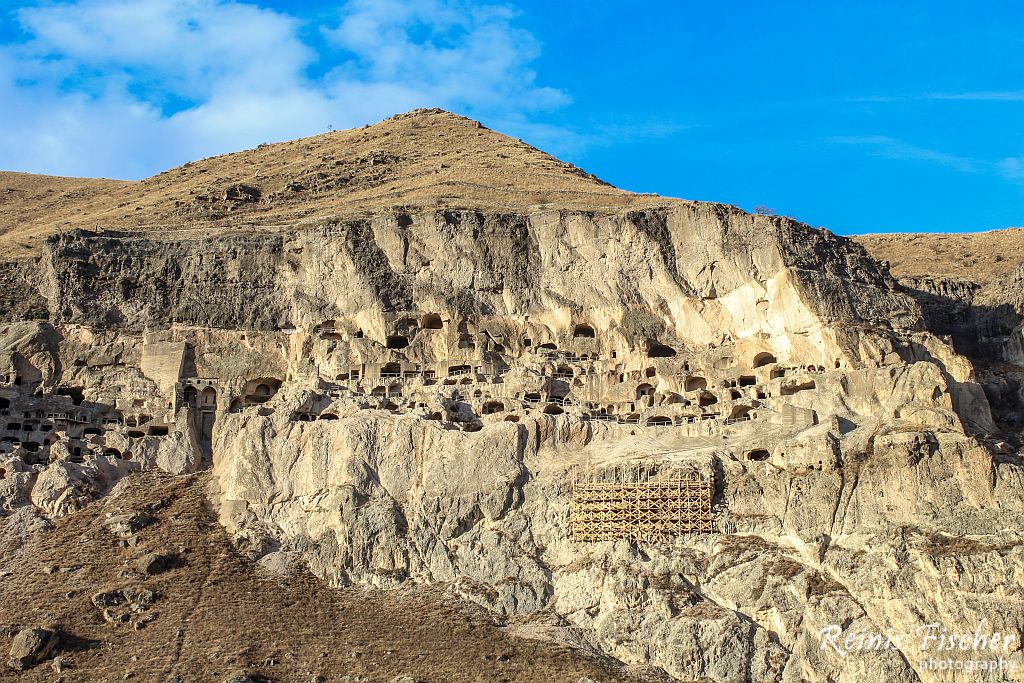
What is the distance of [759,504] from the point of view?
4888cm

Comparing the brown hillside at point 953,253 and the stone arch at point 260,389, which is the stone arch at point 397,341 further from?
the brown hillside at point 953,253

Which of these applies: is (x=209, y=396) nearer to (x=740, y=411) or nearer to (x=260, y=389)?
(x=260, y=389)

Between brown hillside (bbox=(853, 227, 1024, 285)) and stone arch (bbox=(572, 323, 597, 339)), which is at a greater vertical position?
brown hillside (bbox=(853, 227, 1024, 285))

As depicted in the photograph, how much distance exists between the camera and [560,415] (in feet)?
176

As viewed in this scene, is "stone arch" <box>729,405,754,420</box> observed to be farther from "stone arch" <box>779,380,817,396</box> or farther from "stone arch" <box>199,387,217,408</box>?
"stone arch" <box>199,387,217,408</box>

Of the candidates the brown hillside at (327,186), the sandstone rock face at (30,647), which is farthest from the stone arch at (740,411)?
the sandstone rock face at (30,647)

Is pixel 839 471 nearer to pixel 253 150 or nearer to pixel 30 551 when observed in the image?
pixel 30 551

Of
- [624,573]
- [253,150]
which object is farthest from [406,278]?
[253,150]

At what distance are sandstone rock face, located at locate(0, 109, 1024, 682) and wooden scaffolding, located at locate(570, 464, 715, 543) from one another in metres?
0.27

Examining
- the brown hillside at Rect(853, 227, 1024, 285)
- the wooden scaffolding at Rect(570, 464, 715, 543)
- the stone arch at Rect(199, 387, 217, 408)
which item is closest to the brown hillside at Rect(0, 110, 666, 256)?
the stone arch at Rect(199, 387, 217, 408)

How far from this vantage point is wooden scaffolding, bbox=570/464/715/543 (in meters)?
48.9

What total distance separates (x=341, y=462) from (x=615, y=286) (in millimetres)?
18152

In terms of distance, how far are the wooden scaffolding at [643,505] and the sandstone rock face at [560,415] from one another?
0.27m

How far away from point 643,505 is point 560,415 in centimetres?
602
